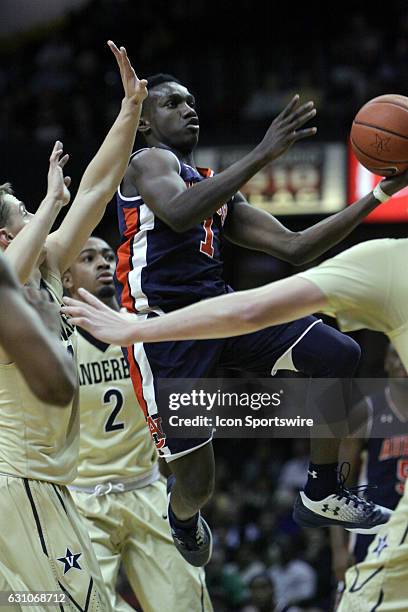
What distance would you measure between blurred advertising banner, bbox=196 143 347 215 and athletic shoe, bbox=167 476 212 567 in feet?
17.2

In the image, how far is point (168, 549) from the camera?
6195 millimetres

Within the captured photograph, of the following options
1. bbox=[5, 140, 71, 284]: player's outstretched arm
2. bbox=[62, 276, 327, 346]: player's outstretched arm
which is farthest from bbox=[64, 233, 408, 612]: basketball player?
bbox=[5, 140, 71, 284]: player's outstretched arm

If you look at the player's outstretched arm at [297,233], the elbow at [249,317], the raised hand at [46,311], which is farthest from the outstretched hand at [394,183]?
the raised hand at [46,311]

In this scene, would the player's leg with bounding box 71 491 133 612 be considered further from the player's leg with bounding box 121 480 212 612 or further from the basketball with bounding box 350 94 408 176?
the basketball with bounding box 350 94 408 176

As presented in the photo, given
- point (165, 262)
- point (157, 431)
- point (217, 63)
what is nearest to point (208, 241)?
point (165, 262)

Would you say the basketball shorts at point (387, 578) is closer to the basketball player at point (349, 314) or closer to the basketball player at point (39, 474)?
the basketball player at point (349, 314)

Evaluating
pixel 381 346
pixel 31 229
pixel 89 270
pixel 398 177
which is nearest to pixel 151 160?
pixel 31 229

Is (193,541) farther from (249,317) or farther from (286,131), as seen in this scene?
(286,131)

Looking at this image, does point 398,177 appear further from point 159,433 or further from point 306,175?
point 306,175

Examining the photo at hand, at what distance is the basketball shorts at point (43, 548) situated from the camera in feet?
15.4

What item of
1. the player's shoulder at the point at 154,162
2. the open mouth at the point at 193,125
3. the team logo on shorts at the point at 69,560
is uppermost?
the open mouth at the point at 193,125

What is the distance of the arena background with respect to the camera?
10.6 m

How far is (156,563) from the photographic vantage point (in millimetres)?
6160

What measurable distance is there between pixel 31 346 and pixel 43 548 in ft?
5.95
